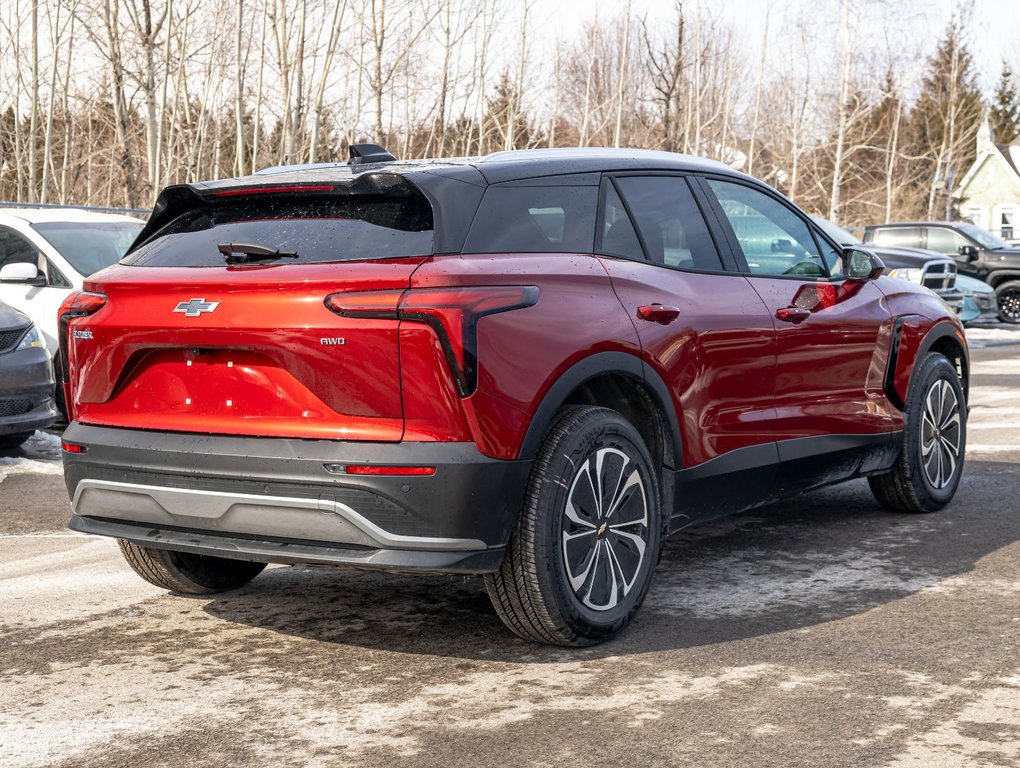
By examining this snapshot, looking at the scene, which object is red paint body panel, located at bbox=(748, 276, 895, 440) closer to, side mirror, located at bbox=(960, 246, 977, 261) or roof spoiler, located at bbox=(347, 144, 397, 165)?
roof spoiler, located at bbox=(347, 144, 397, 165)

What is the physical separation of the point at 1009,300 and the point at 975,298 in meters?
3.16

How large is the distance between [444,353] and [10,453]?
649 centimetres

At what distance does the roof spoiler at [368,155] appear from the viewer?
5090 millimetres

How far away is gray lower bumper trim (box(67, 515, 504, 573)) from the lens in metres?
4.06

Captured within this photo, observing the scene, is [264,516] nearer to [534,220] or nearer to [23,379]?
[534,220]

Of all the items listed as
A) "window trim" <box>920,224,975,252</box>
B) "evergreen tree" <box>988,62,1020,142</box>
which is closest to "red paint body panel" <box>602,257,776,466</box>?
"window trim" <box>920,224,975,252</box>

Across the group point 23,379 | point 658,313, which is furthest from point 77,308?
point 23,379

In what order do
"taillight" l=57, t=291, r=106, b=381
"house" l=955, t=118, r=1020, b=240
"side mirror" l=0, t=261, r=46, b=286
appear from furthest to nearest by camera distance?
"house" l=955, t=118, r=1020, b=240 < "side mirror" l=0, t=261, r=46, b=286 < "taillight" l=57, t=291, r=106, b=381

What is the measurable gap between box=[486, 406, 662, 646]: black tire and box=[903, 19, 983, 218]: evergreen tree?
42.0 meters

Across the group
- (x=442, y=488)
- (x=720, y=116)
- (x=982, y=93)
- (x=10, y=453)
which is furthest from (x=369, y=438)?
(x=982, y=93)

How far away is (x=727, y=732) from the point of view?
3.65 metres

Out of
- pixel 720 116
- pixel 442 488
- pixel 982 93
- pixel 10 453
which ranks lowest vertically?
pixel 10 453

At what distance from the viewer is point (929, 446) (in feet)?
22.6

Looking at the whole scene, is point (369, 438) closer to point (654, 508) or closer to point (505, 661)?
point (505, 661)
